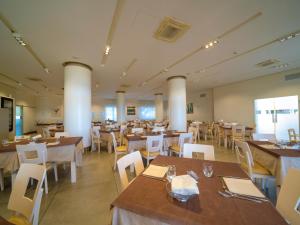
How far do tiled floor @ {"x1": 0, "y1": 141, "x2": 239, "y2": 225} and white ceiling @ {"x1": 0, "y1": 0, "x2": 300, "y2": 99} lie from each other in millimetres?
3352

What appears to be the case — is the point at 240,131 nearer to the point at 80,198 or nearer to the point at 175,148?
the point at 175,148

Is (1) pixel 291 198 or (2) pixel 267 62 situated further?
(2) pixel 267 62

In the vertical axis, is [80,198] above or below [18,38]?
below

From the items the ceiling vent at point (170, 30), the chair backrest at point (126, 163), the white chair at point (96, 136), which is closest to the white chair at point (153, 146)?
the chair backrest at point (126, 163)

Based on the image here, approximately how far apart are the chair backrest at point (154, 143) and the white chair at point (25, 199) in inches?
82.8

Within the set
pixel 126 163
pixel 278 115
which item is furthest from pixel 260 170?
pixel 278 115

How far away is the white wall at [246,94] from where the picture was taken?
6.64m

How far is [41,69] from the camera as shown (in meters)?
5.56

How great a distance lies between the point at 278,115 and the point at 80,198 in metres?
9.10

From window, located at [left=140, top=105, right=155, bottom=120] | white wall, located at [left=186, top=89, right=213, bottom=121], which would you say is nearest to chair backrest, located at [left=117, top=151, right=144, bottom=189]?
white wall, located at [left=186, top=89, right=213, bottom=121]

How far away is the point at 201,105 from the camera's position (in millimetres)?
11500

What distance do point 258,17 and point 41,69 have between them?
7.13 metres

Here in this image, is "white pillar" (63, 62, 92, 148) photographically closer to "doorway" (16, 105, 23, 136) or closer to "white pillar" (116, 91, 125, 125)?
"white pillar" (116, 91, 125, 125)

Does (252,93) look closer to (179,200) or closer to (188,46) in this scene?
(188,46)
